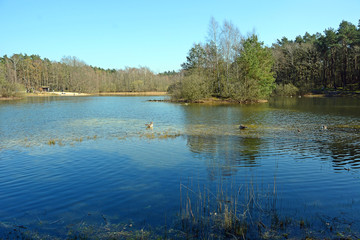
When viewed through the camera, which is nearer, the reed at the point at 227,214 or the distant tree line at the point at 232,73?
the reed at the point at 227,214

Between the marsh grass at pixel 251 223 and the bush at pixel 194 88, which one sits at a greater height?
the bush at pixel 194 88

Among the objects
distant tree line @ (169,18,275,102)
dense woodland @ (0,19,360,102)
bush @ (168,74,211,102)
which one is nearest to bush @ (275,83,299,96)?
dense woodland @ (0,19,360,102)

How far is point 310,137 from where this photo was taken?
1847 centimetres

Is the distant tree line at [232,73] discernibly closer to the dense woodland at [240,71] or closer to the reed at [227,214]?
the dense woodland at [240,71]

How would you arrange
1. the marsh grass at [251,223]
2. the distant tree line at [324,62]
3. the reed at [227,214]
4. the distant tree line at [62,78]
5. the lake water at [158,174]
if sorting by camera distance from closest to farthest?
1. the marsh grass at [251,223]
2. the reed at [227,214]
3. the lake water at [158,174]
4. the distant tree line at [324,62]
5. the distant tree line at [62,78]

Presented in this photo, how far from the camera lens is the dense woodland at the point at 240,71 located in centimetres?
5838

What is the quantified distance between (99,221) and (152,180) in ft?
11.7

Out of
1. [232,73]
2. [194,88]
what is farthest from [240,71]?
[194,88]

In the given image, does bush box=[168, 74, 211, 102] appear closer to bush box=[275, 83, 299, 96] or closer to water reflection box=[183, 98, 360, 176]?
water reflection box=[183, 98, 360, 176]

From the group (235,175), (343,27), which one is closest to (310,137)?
(235,175)

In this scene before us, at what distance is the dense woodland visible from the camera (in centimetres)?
5838

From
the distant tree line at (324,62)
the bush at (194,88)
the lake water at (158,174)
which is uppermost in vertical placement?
the distant tree line at (324,62)

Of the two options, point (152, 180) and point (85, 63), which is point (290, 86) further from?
point (85, 63)

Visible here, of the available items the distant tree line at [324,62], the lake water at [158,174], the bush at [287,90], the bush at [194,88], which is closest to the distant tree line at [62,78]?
the bush at [287,90]
